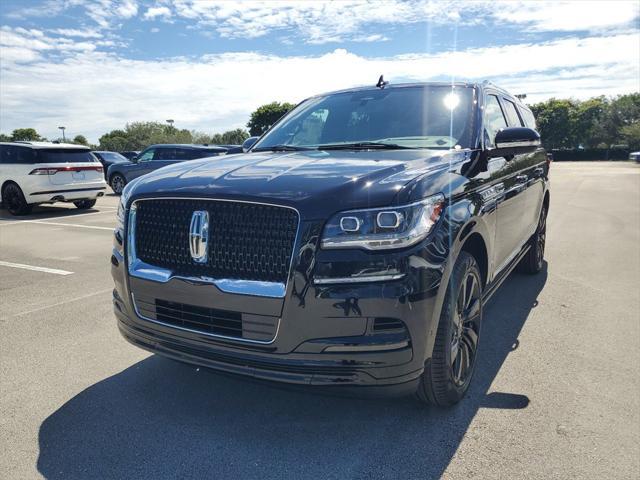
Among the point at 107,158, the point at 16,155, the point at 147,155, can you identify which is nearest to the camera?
the point at 16,155

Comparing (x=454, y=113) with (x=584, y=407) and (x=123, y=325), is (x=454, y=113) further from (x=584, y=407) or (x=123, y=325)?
(x=123, y=325)

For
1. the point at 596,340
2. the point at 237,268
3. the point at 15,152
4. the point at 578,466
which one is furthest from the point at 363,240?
the point at 15,152

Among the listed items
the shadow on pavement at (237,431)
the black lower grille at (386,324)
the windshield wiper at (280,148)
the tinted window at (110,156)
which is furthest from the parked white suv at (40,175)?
the tinted window at (110,156)

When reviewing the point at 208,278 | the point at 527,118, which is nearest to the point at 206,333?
the point at 208,278

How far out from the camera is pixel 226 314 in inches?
100

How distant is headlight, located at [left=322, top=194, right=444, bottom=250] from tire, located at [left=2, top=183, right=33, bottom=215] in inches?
482

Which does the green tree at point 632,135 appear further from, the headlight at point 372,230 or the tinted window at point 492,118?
the headlight at point 372,230

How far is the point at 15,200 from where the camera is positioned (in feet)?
41.2

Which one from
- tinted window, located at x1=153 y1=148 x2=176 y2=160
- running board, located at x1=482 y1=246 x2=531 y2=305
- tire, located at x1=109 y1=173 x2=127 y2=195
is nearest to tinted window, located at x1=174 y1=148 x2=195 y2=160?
tinted window, located at x1=153 y1=148 x2=176 y2=160

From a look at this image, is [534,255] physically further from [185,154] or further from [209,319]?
[185,154]

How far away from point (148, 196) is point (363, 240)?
1.24m

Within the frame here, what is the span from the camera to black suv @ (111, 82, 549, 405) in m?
2.33

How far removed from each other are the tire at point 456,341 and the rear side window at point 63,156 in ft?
39.3

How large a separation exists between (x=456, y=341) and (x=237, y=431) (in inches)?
50.8
